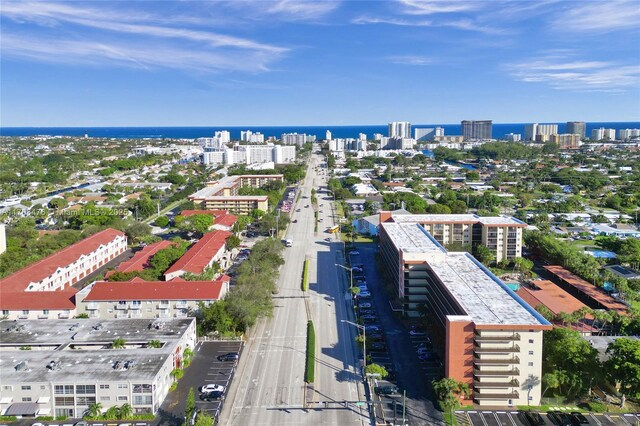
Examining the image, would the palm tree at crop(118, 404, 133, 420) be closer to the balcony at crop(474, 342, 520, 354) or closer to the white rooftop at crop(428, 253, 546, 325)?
the balcony at crop(474, 342, 520, 354)

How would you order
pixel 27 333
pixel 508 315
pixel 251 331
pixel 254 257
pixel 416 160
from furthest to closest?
pixel 416 160, pixel 254 257, pixel 251 331, pixel 27 333, pixel 508 315

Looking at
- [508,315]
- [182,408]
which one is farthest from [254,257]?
[508,315]

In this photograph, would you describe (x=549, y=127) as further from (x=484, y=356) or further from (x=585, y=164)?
(x=484, y=356)

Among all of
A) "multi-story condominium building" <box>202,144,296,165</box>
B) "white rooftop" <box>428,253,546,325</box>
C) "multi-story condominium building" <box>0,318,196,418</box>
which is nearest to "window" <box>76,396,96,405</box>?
"multi-story condominium building" <box>0,318,196,418</box>

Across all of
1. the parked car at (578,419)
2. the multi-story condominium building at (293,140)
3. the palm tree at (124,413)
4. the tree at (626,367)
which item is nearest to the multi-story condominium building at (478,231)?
the tree at (626,367)

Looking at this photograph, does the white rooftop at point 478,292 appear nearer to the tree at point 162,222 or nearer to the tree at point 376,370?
the tree at point 376,370

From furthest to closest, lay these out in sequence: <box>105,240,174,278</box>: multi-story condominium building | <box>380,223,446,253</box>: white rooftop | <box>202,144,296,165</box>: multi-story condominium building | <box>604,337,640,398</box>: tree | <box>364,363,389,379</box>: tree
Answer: <box>202,144,296,165</box>: multi-story condominium building → <box>105,240,174,278</box>: multi-story condominium building → <box>380,223,446,253</box>: white rooftop → <box>364,363,389,379</box>: tree → <box>604,337,640,398</box>: tree

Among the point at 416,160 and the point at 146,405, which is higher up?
the point at 416,160
